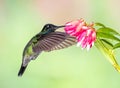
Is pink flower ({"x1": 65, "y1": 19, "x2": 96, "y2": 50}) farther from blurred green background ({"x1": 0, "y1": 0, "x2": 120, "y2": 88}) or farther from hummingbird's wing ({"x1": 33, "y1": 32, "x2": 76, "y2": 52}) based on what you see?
blurred green background ({"x1": 0, "y1": 0, "x2": 120, "y2": 88})

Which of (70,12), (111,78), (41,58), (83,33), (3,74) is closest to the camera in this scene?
(83,33)

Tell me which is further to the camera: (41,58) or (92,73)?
(41,58)

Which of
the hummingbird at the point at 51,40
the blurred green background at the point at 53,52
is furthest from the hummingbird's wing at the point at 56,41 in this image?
the blurred green background at the point at 53,52

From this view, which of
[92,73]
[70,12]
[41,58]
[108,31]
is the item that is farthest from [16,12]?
[108,31]

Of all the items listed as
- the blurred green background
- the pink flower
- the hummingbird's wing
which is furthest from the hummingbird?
the blurred green background

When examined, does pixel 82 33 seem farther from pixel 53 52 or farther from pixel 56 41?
pixel 53 52

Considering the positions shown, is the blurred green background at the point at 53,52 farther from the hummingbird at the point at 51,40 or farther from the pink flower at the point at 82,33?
the pink flower at the point at 82,33

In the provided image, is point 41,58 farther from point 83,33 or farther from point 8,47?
point 83,33

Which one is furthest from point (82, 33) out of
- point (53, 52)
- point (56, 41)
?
point (53, 52)
